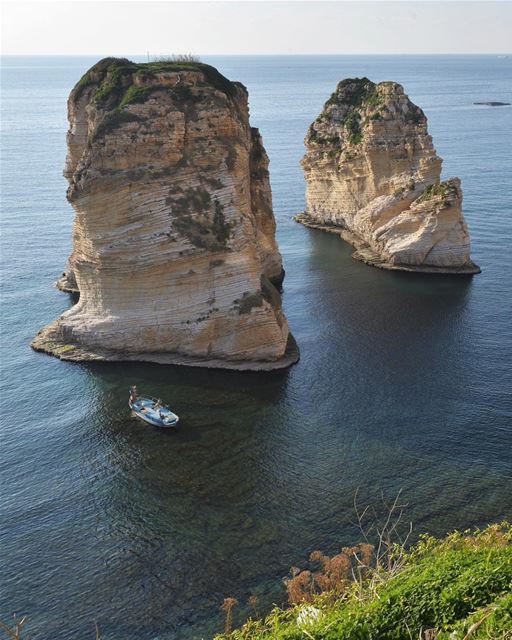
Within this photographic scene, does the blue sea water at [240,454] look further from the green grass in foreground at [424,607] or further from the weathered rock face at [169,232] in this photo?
the green grass in foreground at [424,607]

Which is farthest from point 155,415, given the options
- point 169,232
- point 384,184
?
point 384,184

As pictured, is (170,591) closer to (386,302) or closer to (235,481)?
(235,481)

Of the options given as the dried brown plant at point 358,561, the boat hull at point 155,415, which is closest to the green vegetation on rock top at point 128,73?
the boat hull at point 155,415

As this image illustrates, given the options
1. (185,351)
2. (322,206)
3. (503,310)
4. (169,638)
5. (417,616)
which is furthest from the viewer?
(322,206)

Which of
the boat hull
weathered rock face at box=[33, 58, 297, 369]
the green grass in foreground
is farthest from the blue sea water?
the green grass in foreground

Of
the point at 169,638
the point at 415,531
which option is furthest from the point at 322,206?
the point at 169,638

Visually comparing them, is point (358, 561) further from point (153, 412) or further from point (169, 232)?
point (169, 232)
